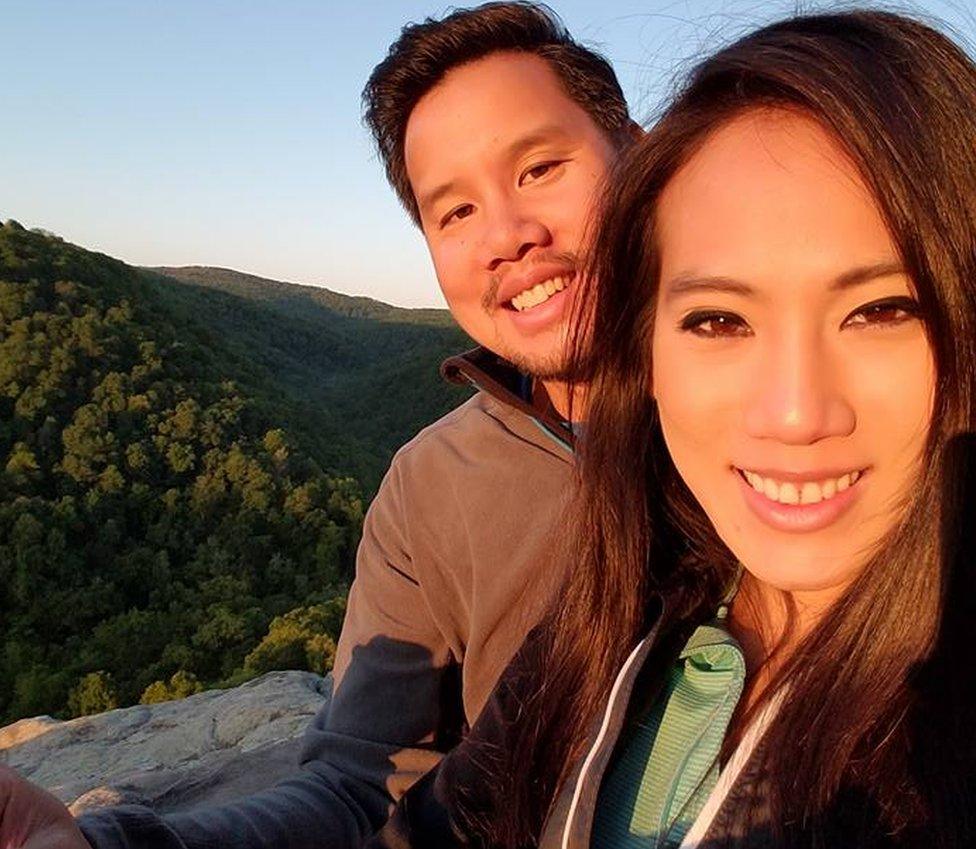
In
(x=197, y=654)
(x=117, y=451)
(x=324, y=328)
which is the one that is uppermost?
(x=324, y=328)

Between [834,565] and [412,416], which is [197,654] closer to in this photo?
[834,565]

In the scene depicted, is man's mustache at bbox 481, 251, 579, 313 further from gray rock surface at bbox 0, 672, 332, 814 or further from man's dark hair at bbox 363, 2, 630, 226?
gray rock surface at bbox 0, 672, 332, 814

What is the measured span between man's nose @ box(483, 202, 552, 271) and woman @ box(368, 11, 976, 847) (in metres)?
0.65

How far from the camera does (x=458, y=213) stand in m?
2.28

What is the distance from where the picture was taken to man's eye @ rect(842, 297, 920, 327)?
1100mm

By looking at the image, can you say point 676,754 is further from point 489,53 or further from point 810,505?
point 489,53

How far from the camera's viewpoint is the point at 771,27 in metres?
1.31

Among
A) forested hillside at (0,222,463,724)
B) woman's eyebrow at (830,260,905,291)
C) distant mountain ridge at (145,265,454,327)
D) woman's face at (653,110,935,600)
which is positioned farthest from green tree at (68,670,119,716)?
distant mountain ridge at (145,265,454,327)

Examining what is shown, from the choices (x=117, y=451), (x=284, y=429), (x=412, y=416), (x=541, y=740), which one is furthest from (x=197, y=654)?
(x=412, y=416)

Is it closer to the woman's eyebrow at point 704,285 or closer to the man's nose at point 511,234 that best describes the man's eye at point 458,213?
the man's nose at point 511,234

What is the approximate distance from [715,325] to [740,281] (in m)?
0.10

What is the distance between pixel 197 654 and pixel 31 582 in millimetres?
6913

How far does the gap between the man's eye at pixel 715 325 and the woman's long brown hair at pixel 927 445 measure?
186mm

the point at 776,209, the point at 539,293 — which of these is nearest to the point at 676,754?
the point at 776,209
